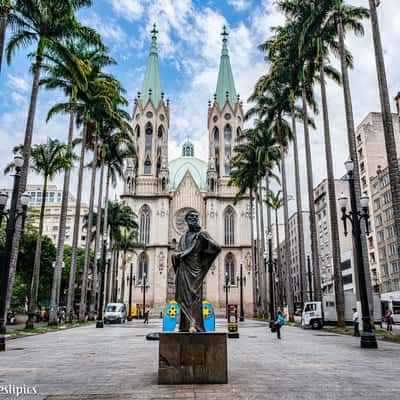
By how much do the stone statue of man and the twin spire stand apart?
61.7 metres

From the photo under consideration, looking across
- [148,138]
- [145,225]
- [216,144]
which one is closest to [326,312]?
[145,225]

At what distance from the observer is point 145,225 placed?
197ft

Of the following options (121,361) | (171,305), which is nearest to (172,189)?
(171,305)

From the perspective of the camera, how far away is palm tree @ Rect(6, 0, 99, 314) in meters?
19.5

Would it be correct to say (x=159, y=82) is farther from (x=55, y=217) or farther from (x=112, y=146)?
(x=55, y=217)

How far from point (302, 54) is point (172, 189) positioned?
142ft

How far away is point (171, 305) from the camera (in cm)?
1515

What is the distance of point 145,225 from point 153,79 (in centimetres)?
2685

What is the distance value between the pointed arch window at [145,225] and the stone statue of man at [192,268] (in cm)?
5272

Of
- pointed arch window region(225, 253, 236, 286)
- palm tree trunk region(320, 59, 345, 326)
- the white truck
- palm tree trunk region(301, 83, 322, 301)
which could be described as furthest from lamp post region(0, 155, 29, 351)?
pointed arch window region(225, 253, 236, 286)

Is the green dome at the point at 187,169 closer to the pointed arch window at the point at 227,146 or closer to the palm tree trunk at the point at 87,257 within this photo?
the pointed arch window at the point at 227,146

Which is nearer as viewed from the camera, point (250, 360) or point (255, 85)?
point (250, 360)

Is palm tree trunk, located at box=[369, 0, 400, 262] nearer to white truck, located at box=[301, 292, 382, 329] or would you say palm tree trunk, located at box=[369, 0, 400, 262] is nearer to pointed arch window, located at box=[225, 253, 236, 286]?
white truck, located at box=[301, 292, 382, 329]

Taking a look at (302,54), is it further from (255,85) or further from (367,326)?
(367,326)
